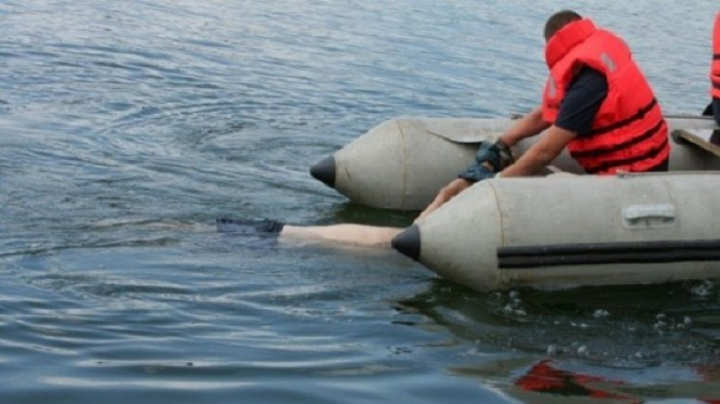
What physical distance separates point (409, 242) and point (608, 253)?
0.93 metres

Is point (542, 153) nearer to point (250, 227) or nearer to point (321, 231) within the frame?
point (321, 231)

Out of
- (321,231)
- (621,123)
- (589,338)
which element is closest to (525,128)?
(621,123)

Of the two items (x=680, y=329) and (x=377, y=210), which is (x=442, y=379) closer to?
(x=680, y=329)

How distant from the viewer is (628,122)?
6.55 metres

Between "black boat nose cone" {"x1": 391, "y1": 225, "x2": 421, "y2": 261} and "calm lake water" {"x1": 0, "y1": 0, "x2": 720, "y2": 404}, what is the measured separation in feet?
0.76

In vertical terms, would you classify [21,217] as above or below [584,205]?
below

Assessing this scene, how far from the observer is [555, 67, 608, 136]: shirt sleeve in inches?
A: 252

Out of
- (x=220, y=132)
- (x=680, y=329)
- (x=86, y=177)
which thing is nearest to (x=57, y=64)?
(x=220, y=132)

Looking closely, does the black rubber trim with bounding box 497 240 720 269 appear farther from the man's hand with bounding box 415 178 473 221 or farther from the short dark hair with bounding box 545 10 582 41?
the short dark hair with bounding box 545 10 582 41

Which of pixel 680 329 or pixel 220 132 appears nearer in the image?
pixel 680 329

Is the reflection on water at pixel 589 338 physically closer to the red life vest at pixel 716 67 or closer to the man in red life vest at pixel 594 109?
the man in red life vest at pixel 594 109

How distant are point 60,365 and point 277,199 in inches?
121

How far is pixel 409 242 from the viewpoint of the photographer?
605 cm

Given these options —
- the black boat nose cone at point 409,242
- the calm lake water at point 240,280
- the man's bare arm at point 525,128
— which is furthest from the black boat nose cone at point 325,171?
the black boat nose cone at point 409,242
